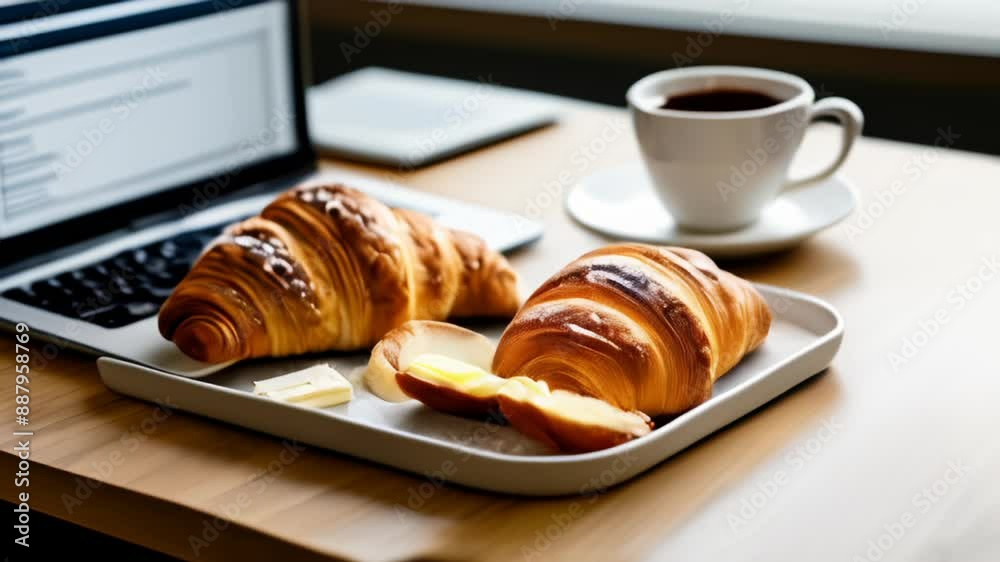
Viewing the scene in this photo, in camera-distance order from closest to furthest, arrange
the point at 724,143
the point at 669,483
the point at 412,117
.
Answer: the point at 669,483 < the point at 724,143 < the point at 412,117

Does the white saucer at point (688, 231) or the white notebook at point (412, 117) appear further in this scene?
the white notebook at point (412, 117)

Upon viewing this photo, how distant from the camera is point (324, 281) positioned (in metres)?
0.84

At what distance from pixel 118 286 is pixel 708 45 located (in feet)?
4.21

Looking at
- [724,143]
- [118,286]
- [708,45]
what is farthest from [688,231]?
[708,45]

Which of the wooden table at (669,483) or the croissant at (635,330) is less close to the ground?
the croissant at (635,330)

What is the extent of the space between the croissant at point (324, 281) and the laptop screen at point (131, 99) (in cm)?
25

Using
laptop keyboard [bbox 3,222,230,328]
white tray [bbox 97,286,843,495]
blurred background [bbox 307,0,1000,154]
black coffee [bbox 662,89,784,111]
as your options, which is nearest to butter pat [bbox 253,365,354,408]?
white tray [bbox 97,286,843,495]

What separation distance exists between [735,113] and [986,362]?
305mm

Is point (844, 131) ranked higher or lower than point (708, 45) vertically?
higher

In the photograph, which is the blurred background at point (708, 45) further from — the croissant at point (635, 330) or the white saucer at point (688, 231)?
the croissant at point (635, 330)

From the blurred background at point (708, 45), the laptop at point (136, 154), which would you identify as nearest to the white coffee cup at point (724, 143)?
the laptop at point (136, 154)

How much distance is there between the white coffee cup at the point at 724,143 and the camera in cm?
102

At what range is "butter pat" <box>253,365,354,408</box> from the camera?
73cm

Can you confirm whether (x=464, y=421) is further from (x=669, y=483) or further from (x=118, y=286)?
(x=118, y=286)
